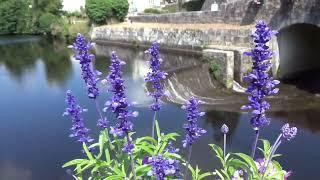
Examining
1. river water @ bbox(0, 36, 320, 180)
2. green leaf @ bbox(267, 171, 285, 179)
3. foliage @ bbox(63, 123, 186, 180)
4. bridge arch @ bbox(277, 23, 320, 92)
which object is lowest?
river water @ bbox(0, 36, 320, 180)

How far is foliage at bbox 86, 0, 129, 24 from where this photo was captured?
36.1 metres

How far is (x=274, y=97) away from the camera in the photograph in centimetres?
1616

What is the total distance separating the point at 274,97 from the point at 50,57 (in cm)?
1846

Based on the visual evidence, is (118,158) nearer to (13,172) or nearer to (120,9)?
(13,172)

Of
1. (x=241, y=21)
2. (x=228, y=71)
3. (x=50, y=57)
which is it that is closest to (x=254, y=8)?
(x=241, y=21)

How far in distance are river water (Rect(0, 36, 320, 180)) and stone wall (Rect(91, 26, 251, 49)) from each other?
3.86 ft

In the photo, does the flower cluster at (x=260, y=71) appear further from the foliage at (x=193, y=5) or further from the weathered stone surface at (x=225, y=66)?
the foliage at (x=193, y=5)

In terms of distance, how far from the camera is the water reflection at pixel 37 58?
952 inches

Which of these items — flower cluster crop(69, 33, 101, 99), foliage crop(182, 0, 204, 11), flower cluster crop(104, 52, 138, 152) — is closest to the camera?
flower cluster crop(104, 52, 138, 152)

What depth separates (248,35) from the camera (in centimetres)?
1894

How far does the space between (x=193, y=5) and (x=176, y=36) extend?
1344 cm

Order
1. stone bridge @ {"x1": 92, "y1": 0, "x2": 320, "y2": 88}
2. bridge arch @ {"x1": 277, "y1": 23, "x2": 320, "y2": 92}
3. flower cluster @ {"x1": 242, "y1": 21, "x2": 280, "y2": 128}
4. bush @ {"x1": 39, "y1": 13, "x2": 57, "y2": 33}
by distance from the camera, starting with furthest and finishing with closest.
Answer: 1. bush @ {"x1": 39, "y1": 13, "x2": 57, "y2": 33}
2. bridge arch @ {"x1": 277, "y1": 23, "x2": 320, "y2": 92}
3. stone bridge @ {"x1": 92, "y1": 0, "x2": 320, "y2": 88}
4. flower cluster @ {"x1": 242, "y1": 21, "x2": 280, "y2": 128}

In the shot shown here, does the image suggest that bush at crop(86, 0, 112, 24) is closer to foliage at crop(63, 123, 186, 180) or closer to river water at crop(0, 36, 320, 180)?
river water at crop(0, 36, 320, 180)

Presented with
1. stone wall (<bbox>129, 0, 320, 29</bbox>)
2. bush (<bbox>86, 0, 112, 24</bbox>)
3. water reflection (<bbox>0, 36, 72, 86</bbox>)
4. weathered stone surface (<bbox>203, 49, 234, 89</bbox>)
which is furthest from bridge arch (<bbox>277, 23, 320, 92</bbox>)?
Answer: bush (<bbox>86, 0, 112, 24</bbox>)
